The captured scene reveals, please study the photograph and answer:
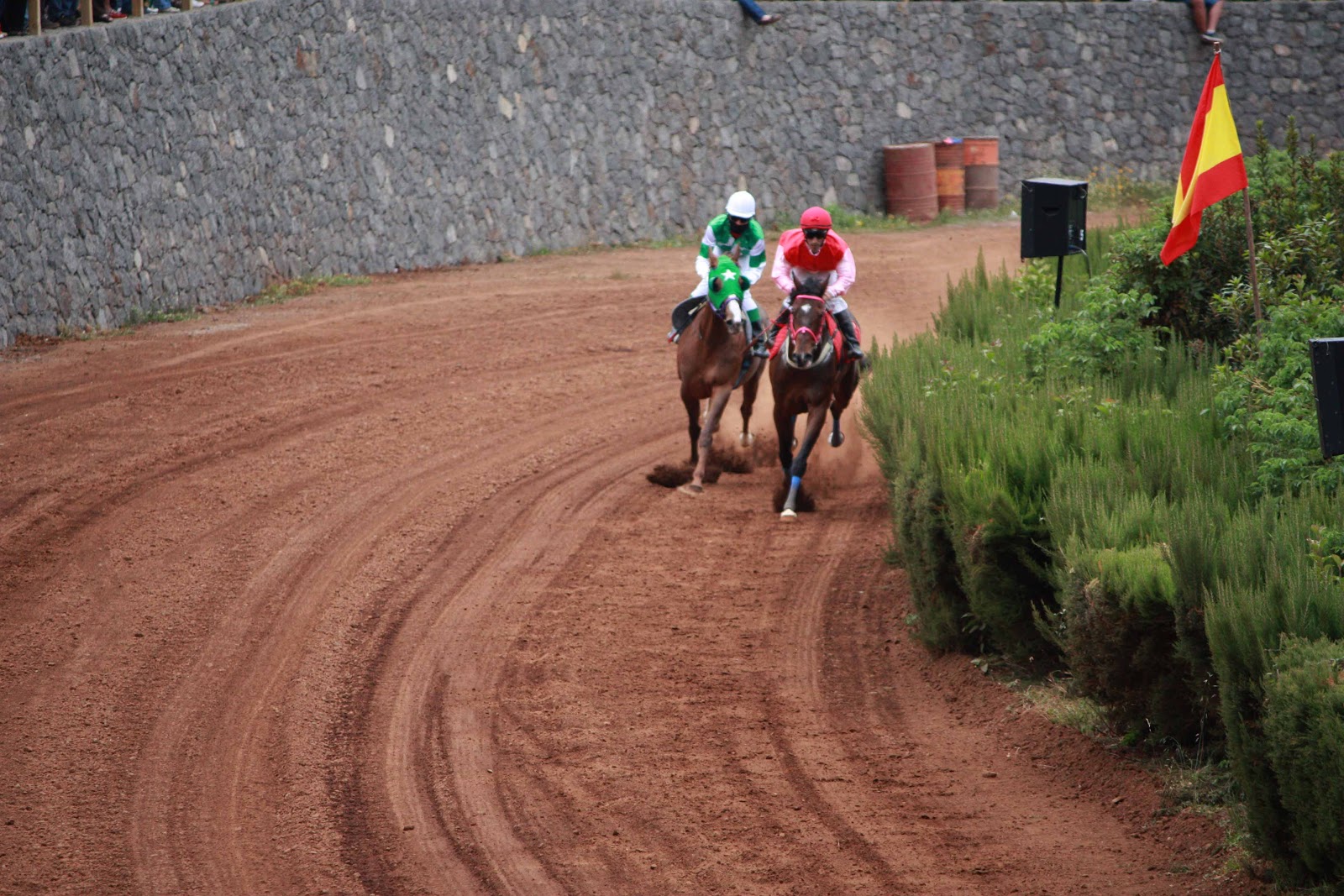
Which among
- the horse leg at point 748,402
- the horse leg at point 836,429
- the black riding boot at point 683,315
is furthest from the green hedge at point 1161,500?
the black riding boot at point 683,315

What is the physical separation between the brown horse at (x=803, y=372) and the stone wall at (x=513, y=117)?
934 centimetres

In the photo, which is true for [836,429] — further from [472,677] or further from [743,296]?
[472,677]

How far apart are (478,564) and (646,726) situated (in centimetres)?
308

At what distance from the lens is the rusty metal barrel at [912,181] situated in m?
29.7

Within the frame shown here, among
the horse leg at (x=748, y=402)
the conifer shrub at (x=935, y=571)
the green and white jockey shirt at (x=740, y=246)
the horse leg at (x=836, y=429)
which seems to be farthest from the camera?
the horse leg at (x=748, y=402)

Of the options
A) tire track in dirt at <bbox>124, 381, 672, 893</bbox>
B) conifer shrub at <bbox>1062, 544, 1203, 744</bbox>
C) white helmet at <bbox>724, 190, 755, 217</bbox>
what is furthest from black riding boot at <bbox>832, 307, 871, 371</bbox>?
conifer shrub at <bbox>1062, 544, 1203, 744</bbox>

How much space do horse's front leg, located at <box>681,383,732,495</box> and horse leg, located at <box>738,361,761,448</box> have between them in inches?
32.3

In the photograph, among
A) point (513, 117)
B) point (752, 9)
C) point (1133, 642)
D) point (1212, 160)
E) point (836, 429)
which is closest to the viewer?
point (1133, 642)

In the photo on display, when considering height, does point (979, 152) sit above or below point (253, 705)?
above

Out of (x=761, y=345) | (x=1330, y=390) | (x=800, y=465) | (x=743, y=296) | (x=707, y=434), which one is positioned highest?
(x=1330, y=390)

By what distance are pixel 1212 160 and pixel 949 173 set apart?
21137 millimetres

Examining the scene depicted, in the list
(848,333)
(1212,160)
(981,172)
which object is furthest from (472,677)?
(981,172)

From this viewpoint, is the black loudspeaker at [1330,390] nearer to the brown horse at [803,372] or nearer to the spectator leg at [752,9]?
the brown horse at [803,372]

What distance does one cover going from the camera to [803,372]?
39.8 feet
